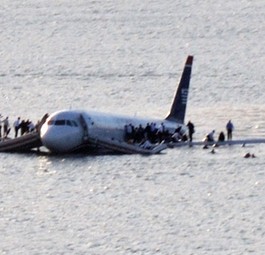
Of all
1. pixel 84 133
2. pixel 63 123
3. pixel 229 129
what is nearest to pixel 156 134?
pixel 229 129

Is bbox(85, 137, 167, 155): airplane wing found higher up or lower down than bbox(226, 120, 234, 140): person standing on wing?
lower down

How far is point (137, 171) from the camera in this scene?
8450cm

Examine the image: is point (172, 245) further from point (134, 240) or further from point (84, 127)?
point (84, 127)

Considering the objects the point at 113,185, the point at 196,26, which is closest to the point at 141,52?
the point at 196,26

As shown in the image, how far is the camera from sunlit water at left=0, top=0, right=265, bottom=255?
213ft

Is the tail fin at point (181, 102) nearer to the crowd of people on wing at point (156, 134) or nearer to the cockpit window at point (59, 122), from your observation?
the crowd of people on wing at point (156, 134)

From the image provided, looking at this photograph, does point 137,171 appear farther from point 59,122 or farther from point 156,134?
point 156,134

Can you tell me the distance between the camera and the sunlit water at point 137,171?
65.1 m

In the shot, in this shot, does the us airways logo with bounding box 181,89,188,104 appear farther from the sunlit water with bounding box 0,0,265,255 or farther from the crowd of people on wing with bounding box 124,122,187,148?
the crowd of people on wing with bounding box 124,122,187,148

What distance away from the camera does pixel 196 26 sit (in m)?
195

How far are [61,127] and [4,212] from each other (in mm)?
19101

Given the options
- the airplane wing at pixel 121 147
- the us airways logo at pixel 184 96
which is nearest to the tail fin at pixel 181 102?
the us airways logo at pixel 184 96

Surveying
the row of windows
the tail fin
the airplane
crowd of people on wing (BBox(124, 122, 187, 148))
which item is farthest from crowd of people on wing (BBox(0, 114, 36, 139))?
the tail fin

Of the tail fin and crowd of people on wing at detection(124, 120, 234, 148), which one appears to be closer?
crowd of people on wing at detection(124, 120, 234, 148)
